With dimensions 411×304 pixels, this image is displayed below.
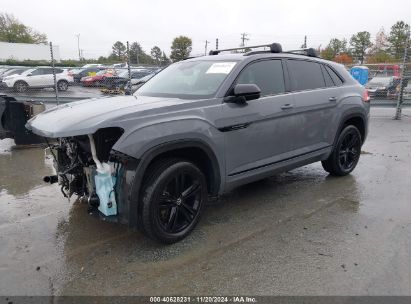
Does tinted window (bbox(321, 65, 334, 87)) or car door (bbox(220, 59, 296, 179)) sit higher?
tinted window (bbox(321, 65, 334, 87))

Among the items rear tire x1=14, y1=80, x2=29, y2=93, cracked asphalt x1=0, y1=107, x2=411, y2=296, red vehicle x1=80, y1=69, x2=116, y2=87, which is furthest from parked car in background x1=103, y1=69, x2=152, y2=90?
cracked asphalt x1=0, y1=107, x2=411, y2=296

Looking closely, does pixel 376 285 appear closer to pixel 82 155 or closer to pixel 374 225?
pixel 374 225

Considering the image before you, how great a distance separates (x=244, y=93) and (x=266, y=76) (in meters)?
0.76

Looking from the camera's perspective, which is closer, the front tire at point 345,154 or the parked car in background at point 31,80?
Answer: the front tire at point 345,154

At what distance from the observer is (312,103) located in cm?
493

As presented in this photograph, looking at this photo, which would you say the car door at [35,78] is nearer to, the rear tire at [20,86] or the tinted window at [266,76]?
the rear tire at [20,86]

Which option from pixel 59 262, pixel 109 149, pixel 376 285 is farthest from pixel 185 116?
pixel 376 285

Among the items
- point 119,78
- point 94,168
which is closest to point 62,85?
point 119,78

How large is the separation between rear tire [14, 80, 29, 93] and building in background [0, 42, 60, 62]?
37115 mm

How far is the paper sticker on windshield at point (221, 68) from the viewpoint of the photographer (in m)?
4.26

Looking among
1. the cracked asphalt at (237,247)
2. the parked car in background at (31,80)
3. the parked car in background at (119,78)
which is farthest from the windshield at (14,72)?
the cracked asphalt at (237,247)

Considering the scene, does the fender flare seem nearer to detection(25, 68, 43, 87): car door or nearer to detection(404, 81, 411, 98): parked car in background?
detection(404, 81, 411, 98): parked car in background

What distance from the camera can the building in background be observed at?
5769cm

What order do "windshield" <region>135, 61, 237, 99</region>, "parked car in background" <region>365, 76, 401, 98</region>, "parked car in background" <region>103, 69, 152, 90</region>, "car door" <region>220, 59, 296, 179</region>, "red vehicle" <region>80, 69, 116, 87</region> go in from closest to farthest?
"car door" <region>220, 59, 296, 179</region>, "windshield" <region>135, 61, 237, 99</region>, "parked car in background" <region>365, 76, 401, 98</region>, "parked car in background" <region>103, 69, 152, 90</region>, "red vehicle" <region>80, 69, 116, 87</region>
